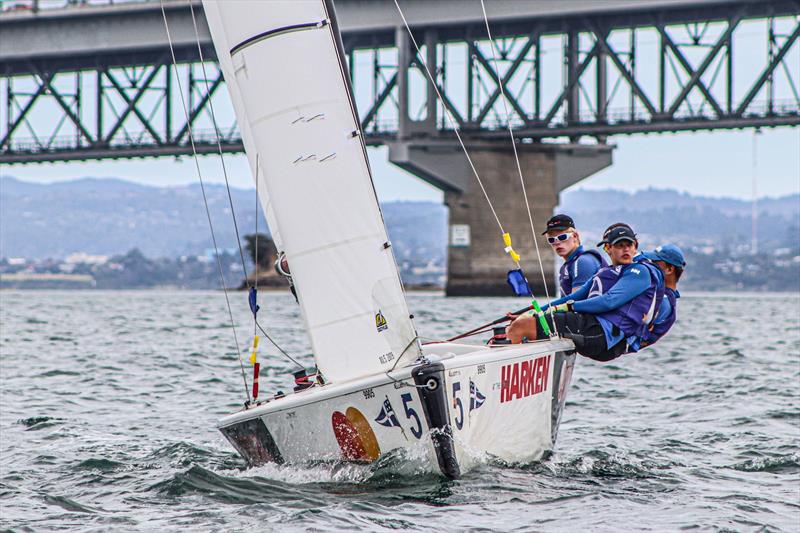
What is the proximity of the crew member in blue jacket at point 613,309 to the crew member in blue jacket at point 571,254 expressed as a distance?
47 cm

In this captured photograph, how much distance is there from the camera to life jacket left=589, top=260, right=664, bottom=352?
1054 centimetres

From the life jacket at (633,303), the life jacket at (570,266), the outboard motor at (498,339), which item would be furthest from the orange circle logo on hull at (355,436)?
the life jacket at (570,266)

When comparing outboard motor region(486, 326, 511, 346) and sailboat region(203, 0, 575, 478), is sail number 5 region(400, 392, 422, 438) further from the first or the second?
outboard motor region(486, 326, 511, 346)

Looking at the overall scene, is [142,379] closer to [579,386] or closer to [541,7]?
[579,386]

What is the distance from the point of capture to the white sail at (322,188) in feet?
32.4

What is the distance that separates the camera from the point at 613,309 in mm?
10547

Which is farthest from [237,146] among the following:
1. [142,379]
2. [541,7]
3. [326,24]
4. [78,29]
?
[326,24]

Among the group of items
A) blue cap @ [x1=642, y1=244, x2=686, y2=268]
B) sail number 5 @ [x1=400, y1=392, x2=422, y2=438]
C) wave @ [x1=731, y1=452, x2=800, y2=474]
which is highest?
blue cap @ [x1=642, y1=244, x2=686, y2=268]

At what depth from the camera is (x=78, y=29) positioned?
5184 cm

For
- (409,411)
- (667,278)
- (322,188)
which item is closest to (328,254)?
(322,188)

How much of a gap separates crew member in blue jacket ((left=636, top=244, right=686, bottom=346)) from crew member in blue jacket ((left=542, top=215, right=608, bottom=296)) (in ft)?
1.94

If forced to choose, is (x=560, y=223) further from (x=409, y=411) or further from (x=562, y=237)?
(x=409, y=411)

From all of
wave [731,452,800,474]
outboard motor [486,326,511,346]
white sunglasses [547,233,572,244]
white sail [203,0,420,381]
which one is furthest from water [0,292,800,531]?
white sunglasses [547,233,572,244]

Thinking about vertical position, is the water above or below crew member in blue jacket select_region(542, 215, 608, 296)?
below
